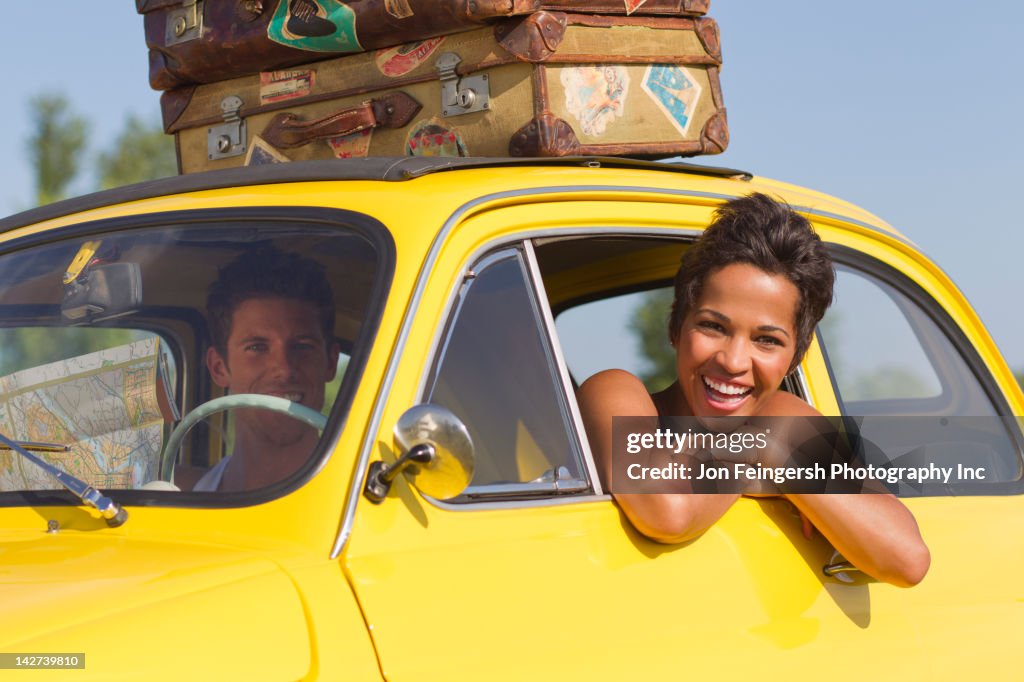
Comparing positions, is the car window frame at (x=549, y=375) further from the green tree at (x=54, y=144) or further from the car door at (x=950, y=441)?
the green tree at (x=54, y=144)

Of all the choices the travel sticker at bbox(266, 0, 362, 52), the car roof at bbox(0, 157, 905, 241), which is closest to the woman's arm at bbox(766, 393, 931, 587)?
the car roof at bbox(0, 157, 905, 241)

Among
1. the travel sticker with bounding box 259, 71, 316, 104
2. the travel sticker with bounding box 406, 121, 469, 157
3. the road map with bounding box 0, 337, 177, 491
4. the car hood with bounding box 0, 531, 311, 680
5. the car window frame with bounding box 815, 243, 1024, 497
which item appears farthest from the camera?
the travel sticker with bounding box 259, 71, 316, 104

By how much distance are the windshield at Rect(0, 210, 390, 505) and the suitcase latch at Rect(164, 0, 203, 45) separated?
1.31 meters

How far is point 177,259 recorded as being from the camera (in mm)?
2830

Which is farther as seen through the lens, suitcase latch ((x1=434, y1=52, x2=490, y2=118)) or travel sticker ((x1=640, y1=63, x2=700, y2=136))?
travel sticker ((x1=640, y1=63, x2=700, y2=136))

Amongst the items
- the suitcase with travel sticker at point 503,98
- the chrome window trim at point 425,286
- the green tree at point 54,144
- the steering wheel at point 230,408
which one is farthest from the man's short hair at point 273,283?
the green tree at point 54,144

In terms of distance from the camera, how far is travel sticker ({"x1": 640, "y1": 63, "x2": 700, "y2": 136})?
3861mm

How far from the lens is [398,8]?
365 cm

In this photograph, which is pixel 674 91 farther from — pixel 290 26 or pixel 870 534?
pixel 870 534

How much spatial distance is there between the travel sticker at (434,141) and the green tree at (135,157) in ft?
144

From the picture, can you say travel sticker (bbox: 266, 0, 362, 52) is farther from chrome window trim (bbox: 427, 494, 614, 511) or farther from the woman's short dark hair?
chrome window trim (bbox: 427, 494, 614, 511)

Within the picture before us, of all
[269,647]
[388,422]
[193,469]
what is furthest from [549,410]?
[269,647]

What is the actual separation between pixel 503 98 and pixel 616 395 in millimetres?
1035

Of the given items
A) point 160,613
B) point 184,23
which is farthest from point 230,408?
point 184,23
